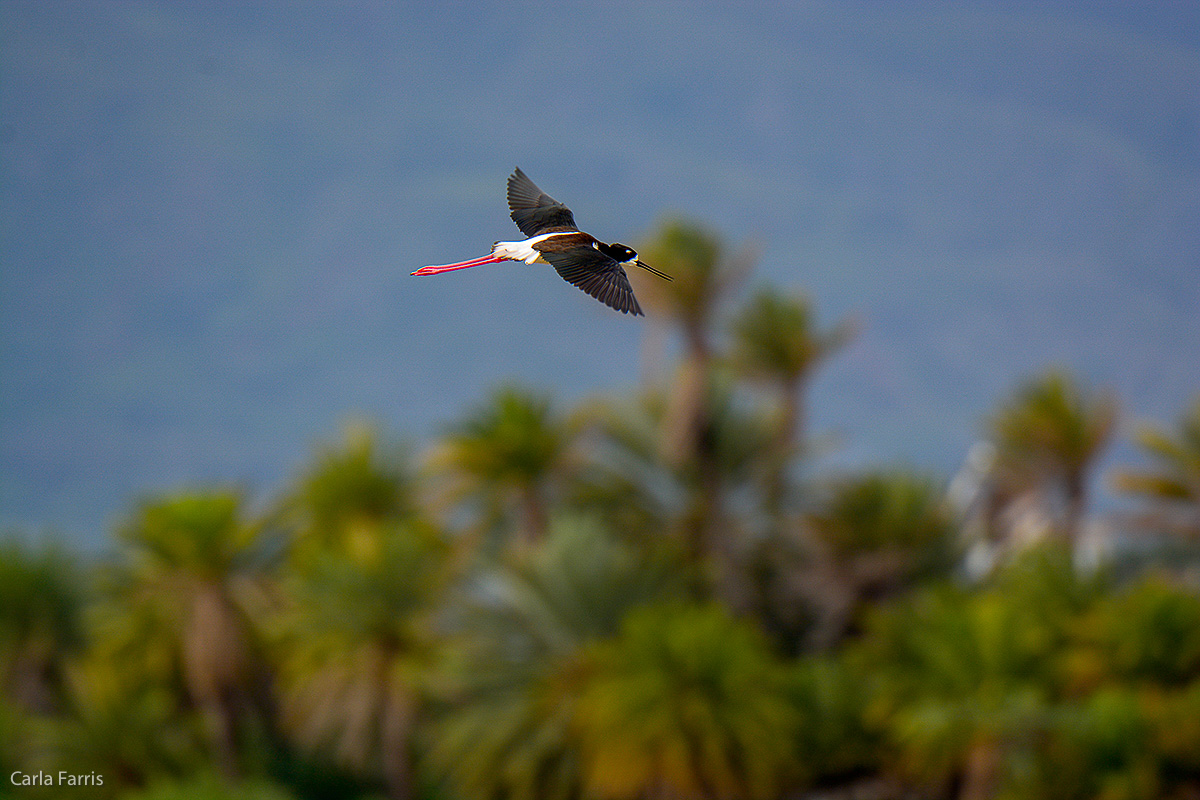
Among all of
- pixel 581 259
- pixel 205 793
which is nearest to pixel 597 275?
pixel 581 259

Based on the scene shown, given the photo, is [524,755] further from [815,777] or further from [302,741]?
[302,741]

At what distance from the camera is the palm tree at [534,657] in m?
22.7

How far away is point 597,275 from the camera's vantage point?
4887 mm

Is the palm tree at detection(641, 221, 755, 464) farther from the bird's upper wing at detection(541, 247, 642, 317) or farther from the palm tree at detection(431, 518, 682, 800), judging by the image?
the bird's upper wing at detection(541, 247, 642, 317)

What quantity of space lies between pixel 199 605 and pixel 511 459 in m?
6.94

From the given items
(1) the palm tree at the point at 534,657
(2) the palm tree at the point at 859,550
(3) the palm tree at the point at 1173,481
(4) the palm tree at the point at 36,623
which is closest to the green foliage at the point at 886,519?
(2) the palm tree at the point at 859,550

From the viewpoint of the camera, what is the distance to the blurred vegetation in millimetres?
20875

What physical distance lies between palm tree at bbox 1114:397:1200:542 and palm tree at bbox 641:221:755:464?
9541mm

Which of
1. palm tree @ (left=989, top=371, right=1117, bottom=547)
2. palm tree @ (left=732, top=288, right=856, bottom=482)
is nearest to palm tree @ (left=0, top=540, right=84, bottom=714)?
palm tree @ (left=732, top=288, right=856, bottom=482)

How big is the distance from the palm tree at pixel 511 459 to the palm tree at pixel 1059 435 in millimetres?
10354

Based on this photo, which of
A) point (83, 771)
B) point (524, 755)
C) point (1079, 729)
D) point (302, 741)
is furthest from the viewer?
point (302, 741)

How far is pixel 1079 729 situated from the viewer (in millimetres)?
19422

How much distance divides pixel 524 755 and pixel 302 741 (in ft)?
22.7

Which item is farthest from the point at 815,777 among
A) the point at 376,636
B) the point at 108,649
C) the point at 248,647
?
the point at 108,649
